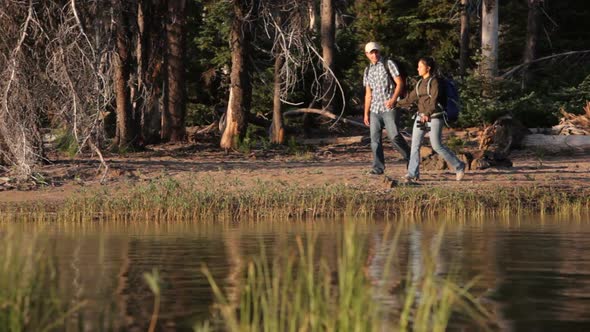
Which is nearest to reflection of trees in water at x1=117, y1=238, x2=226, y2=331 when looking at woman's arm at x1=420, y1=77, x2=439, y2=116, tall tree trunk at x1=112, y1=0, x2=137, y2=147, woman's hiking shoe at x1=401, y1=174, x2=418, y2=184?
woman's arm at x1=420, y1=77, x2=439, y2=116

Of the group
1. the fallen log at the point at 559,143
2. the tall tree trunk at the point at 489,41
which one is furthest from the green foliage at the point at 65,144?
the tall tree trunk at the point at 489,41

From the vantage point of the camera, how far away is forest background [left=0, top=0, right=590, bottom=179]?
19797 millimetres

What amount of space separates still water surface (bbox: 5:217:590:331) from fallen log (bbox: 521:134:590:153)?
8877 millimetres

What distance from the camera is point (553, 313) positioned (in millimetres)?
8414

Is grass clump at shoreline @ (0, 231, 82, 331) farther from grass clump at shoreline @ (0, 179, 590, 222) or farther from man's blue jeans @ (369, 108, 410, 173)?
man's blue jeans @ (369, 108, 410, 173)

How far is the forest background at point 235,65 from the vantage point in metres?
19.8

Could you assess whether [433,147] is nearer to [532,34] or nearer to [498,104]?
[498,104]

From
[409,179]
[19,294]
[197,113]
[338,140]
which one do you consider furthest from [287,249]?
[197,113]

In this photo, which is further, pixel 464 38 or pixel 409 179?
pixel 464 38

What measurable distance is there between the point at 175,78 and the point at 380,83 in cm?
1122

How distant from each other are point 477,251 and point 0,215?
7.38 m

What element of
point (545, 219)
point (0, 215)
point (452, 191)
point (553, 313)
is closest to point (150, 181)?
point (0, 215)

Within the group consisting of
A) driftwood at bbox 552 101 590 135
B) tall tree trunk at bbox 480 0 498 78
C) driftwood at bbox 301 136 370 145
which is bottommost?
driftwood at bbox 301 136 370 145

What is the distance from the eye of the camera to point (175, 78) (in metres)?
29.4
